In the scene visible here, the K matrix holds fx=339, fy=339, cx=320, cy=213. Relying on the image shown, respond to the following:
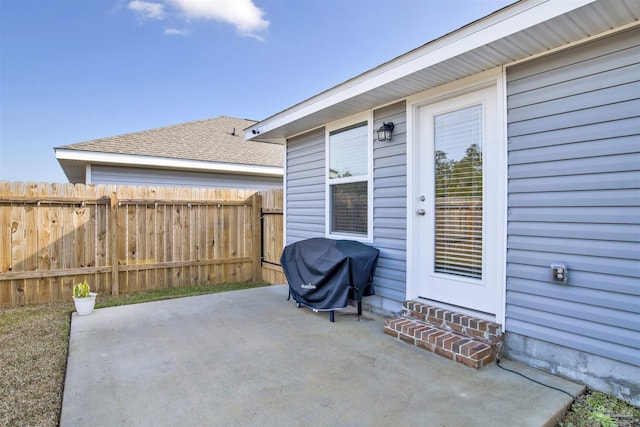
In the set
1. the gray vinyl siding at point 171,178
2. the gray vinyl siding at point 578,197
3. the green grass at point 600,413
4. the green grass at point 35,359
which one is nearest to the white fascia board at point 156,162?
the gray vinyl siding at point 171,178

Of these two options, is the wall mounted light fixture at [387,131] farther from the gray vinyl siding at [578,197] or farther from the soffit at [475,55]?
the gray vinyl siding at [578,197]

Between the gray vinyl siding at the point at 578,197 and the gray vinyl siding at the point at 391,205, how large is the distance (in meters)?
1.13

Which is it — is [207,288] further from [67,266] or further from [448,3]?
[448,3]

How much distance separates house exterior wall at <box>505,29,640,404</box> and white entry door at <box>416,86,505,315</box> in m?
0.17

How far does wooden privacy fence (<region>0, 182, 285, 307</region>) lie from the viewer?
4.75 meters

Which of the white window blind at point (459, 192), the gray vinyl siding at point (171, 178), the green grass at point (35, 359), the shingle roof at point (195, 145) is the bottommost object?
the green grass at point (35, 359)

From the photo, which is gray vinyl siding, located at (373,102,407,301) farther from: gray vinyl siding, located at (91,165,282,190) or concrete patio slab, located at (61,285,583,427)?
gray vinyl siding, located at (91,165,282,190)

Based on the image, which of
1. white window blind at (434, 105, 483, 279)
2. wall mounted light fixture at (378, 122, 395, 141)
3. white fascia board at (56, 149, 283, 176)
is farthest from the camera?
white fascia board at (56, 149, 283, 176)

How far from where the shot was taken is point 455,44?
2629mm

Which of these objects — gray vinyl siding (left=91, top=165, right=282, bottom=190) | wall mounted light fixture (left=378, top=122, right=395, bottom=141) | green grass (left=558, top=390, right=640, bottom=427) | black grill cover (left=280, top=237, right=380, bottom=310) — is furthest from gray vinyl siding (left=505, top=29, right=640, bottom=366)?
gray vinyl siding (left=91, top=165, right=282, bottom=190)

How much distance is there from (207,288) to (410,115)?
4.31m

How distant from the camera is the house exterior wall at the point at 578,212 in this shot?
2.13 metres

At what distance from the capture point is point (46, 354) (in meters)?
2.95

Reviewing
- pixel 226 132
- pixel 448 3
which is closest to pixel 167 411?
pixel 448 3
